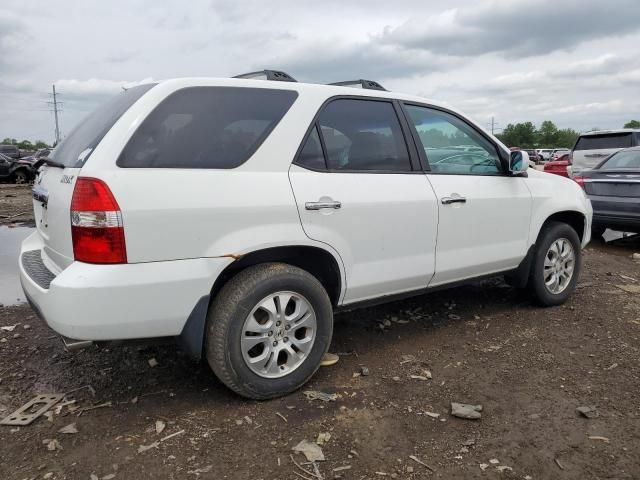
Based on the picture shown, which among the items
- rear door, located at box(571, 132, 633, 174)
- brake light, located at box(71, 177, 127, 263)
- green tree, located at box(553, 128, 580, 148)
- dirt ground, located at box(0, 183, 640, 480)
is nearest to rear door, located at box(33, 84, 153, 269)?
brake light, located at box(71, 177, 127, 263)

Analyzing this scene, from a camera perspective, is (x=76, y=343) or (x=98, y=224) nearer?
(x=98, y=224)

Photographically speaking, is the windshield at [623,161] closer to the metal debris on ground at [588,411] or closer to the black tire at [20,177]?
the metal debris on ground at [588,411]

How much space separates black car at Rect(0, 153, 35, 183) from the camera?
22516 millimetres

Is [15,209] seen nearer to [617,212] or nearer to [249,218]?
[249,218]

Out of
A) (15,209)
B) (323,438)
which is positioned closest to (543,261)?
(323,438)

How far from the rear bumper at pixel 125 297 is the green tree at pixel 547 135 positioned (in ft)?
371

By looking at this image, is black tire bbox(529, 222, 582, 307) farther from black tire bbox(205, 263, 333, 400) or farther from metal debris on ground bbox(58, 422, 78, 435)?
metal debris on ground bbox(58, 422, 78, 435)

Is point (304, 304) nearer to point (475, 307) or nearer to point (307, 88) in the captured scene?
point (307, 88)

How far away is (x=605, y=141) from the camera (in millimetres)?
12117

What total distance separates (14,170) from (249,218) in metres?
23.7

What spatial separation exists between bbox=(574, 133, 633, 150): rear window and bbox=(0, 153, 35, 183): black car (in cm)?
2051

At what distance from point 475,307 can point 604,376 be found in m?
1.51

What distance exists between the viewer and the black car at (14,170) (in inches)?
886

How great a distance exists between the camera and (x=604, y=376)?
11.2 feet
